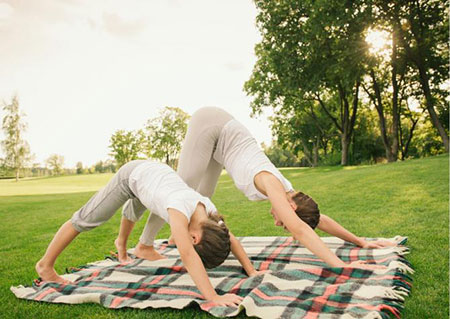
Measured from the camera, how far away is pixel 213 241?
2.37m

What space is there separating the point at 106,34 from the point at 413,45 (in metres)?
14.8

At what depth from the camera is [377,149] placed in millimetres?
33844

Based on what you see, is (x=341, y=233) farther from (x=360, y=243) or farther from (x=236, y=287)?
(x=236, y=287)

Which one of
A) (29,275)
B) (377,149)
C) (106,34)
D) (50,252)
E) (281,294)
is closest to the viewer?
(281,294)

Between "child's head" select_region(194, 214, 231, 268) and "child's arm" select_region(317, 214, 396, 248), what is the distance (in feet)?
4.15

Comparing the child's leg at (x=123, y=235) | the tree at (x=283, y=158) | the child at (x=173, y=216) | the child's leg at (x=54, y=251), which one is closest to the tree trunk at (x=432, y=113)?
the child's leg at (x=123, y=235)

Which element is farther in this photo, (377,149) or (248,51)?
(377,149)

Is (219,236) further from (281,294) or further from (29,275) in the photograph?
(29,275)

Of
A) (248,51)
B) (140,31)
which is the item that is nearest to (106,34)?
(140,31)

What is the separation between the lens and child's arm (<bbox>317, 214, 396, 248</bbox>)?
3291 millimetres

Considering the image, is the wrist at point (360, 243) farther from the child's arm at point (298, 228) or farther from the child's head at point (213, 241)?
the child's head at point (213, 241)

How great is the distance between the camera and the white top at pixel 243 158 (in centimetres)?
290

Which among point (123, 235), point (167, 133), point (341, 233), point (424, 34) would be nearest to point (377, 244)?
point (341, 233)

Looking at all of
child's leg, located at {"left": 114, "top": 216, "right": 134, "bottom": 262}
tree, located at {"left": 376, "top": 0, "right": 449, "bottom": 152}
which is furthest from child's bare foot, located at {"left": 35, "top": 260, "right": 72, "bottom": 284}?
tree, located at {"left": 376, "top": 0, "right": 449, "bottom": 152}
